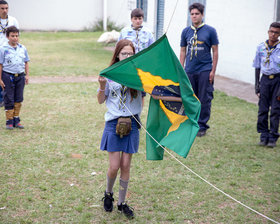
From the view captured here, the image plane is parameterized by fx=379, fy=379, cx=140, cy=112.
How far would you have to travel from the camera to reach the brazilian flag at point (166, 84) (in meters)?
3.63

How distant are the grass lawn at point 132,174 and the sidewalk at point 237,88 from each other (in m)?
1.36

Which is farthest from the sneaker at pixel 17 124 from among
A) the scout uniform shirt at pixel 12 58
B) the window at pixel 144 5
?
the window at pixel 144 5

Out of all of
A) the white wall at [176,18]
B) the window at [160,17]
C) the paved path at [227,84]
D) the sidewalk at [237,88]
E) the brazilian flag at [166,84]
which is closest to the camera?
the brazilian flag at [166,84]

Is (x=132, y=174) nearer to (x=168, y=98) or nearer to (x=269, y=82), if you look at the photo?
(x=168, y=98)

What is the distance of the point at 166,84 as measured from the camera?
3.80 m

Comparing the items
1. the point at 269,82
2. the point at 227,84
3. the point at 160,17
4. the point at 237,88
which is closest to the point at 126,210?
the point at 269,82

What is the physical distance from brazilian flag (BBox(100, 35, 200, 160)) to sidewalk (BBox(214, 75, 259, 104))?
19.5 ft

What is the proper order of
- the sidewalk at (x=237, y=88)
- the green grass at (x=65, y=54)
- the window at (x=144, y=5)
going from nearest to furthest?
the sidewalk at (x=237, y=88)
the green grass at (x=65, y=54)
the window at (x=144, y=5)

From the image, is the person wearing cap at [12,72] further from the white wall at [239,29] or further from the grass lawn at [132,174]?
the white wall at [239,29]

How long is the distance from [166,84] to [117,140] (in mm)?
745

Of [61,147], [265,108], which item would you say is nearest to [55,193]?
[61,147]

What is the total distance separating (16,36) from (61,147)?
2.00 m

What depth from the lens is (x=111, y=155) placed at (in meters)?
3.84

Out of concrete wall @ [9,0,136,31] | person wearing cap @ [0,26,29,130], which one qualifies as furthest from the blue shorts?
concrete wall @ [9,0,136,31]
